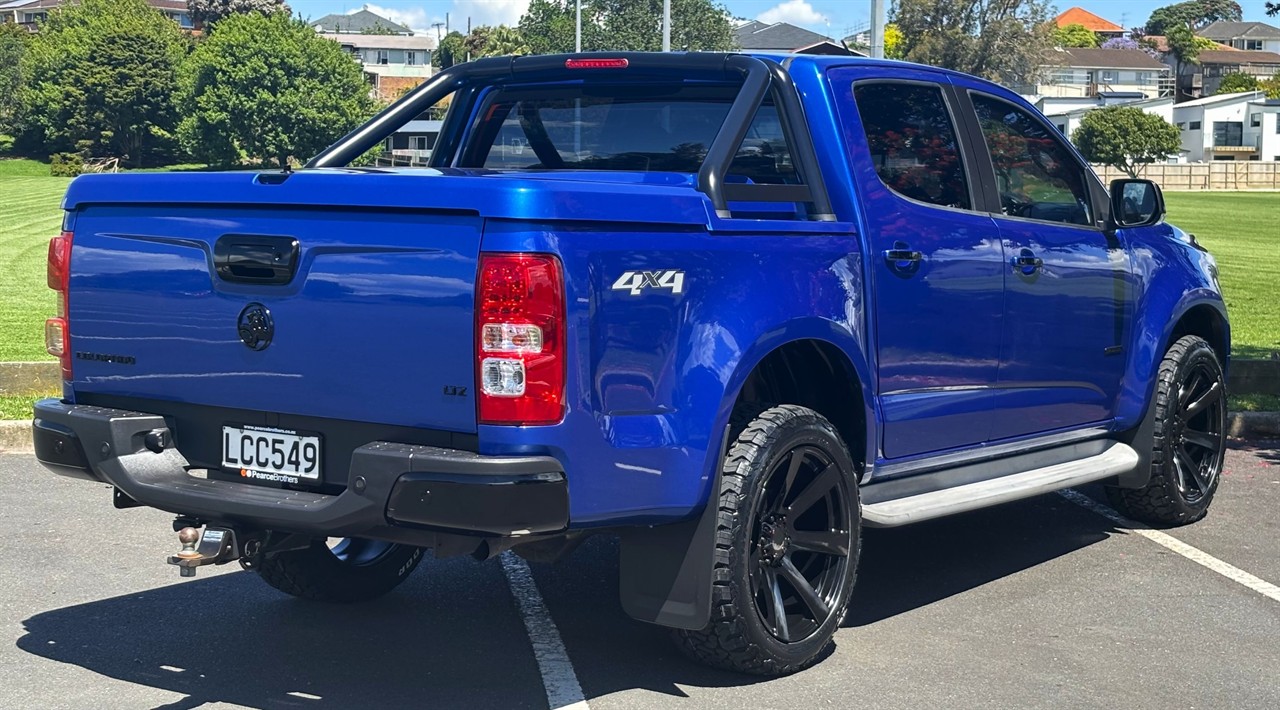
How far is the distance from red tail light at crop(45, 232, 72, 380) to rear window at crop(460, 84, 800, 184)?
6.02 feet

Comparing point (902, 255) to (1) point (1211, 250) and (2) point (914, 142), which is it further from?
(1) point (1211, 250)

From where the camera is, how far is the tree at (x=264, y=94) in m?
88.1

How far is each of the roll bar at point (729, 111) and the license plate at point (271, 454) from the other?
1.38m

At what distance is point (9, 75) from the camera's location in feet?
339

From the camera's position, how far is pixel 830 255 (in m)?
4.96

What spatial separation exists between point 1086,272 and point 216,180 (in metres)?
3.63

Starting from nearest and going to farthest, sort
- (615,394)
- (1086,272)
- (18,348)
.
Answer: (615,394) → (1086,272) → (18,348)

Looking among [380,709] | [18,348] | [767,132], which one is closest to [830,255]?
[767,132]

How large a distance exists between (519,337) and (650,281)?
18.4 inches

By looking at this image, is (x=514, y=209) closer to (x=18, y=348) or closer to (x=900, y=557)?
(x=900, y=557)

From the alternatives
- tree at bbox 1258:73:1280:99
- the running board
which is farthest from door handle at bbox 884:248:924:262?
tree at bbox 1258:73:1280:99

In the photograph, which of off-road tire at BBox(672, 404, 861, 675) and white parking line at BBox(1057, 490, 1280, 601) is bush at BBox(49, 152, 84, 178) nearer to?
white parking line at BBox(1057, 490, 1280, 601)

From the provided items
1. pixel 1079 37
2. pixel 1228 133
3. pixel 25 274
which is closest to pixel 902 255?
pixel 25 274

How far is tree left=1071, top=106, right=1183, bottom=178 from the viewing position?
85.5 m
